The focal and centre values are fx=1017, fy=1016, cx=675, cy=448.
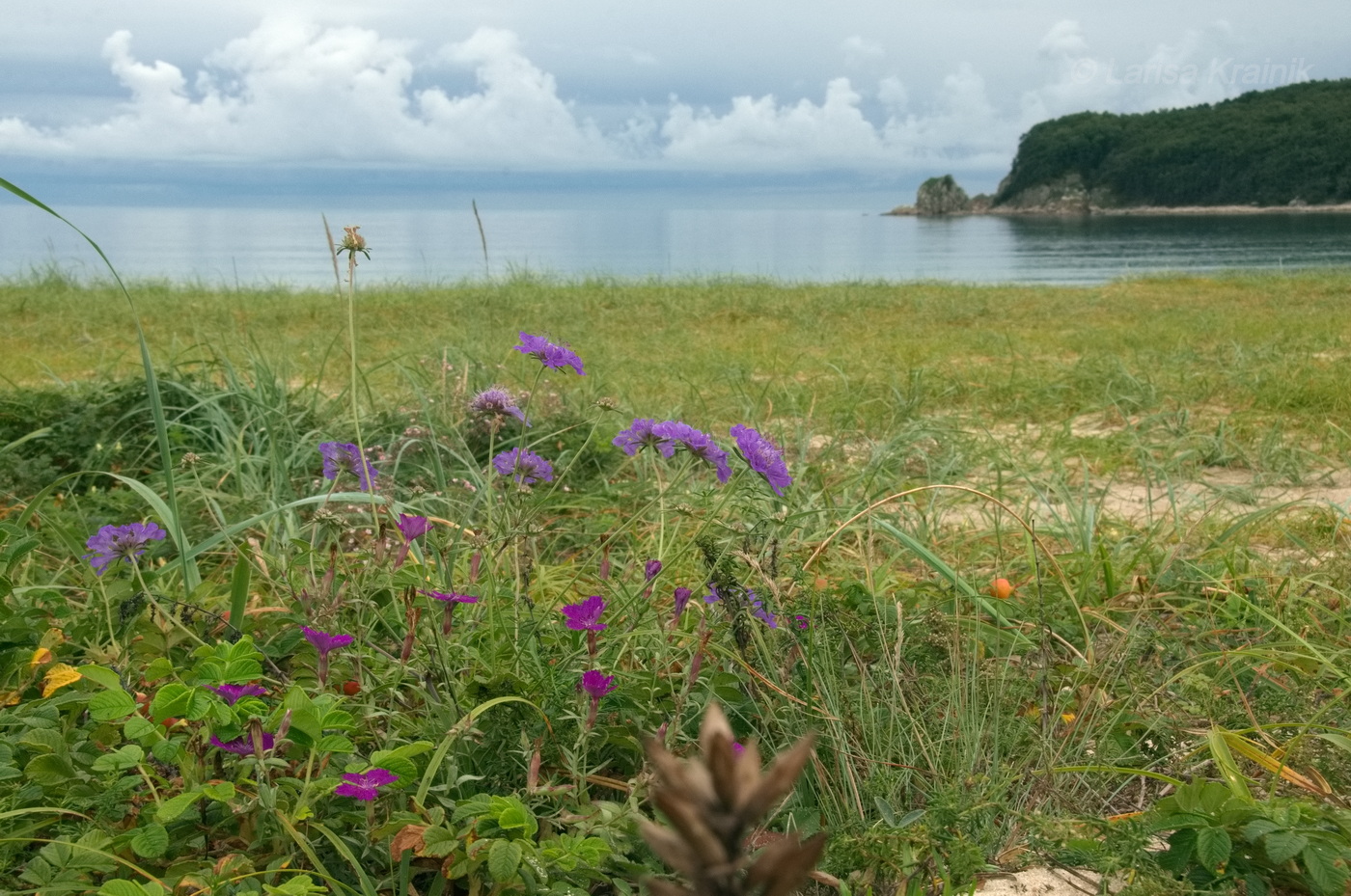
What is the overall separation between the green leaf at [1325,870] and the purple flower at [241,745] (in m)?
1.16

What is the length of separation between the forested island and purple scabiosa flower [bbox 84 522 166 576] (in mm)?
82223

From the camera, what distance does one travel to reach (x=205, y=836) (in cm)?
124

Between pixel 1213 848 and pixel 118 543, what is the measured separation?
1.69 m

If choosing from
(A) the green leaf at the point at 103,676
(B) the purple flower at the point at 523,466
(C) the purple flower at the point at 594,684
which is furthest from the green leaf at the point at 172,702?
(B) the purple flower at the point at 523,466

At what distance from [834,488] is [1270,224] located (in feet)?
214

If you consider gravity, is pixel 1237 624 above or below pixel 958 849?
below

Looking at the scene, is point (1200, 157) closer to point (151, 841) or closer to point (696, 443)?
point (696, 443)

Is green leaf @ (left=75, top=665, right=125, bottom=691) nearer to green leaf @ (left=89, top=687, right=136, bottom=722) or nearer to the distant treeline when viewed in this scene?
green leaf @ (left=89, top=687, right=136, bottom=722)

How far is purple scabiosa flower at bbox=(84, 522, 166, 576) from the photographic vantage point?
173 centimetres

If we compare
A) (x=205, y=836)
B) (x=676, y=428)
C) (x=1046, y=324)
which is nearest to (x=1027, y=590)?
(x=676, y=428)

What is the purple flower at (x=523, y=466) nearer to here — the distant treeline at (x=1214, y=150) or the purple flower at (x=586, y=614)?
the purple flower at (x=586, y=614)

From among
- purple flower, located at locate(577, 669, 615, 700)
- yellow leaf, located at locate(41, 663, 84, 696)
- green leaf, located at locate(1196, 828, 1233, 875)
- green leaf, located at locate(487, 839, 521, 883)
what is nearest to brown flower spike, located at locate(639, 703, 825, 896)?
green leaf, located at locate(487, 839, 521, 883)

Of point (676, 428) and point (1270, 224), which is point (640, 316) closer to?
point (676, 428)

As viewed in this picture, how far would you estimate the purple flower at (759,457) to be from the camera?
1442 millimetres
